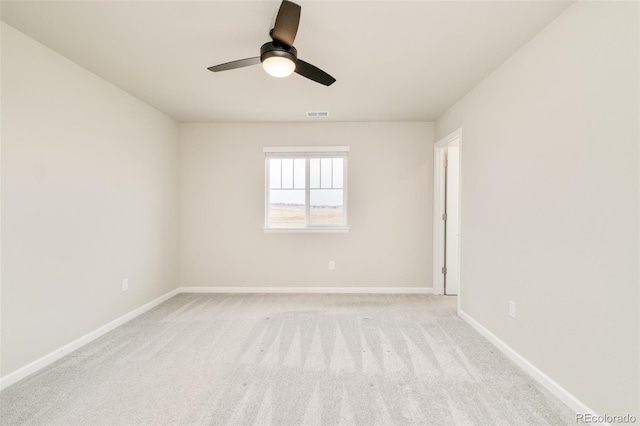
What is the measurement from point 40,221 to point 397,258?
3.88 m

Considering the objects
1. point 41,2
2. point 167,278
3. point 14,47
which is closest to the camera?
point 41,2

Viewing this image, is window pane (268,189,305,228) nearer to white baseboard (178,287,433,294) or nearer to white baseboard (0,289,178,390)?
white baseboard (178,287,433,294)

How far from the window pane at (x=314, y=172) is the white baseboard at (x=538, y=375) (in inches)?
104

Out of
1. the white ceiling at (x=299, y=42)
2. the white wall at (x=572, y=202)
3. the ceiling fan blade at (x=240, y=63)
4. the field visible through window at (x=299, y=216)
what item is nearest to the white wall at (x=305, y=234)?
the field visible through window at (x=299, y=216)

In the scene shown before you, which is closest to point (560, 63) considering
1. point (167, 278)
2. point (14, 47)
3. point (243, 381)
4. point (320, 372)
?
point (320, 372)

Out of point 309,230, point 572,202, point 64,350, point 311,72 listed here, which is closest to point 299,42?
point 311,72

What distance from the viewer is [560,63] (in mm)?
1855

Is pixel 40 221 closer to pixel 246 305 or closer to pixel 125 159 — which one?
pixel 125 159

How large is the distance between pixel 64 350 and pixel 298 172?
314 centimetres

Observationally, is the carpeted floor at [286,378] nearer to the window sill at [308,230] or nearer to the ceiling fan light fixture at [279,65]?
the window sill at [308,230]

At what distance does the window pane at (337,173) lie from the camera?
422cm

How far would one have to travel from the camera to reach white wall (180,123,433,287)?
4141mm

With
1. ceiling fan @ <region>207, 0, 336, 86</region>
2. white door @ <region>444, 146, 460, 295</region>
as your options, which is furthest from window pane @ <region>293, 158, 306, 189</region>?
ceiling fan @ <region>207, 0, 336, 86</region>

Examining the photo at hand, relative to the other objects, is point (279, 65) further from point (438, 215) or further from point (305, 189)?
point (438, 215)
